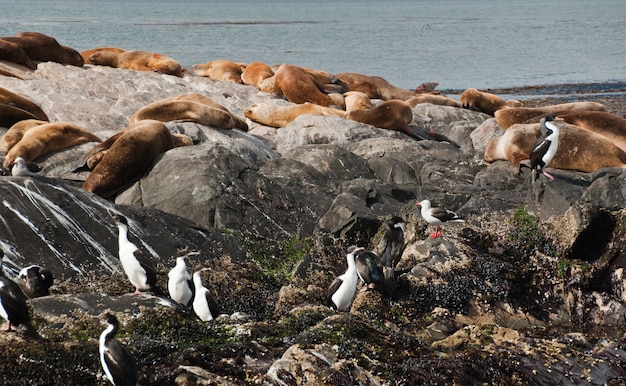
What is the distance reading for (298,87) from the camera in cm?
1992

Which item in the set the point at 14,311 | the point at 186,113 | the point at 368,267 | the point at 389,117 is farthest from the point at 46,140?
the point at 14,311

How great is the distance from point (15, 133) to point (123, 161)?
2692 mm

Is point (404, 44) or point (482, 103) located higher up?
point (482, 103)

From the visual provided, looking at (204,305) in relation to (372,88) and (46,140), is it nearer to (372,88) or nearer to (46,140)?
(46,140)

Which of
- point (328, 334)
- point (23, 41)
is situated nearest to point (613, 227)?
point (328, 334)

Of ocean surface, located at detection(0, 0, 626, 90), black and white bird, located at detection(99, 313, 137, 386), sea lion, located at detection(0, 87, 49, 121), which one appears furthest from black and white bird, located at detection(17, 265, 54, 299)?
ocean surface, located at detection(0, 0, 626, 90)

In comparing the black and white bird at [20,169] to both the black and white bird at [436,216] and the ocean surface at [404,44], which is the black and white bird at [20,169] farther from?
the ocean surface at [404,44]

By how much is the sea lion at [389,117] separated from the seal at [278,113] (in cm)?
94

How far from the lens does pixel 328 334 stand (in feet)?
20.7

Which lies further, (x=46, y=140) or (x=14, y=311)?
(x=46, y=140)

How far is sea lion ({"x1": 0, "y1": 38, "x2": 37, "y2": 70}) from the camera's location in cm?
1844

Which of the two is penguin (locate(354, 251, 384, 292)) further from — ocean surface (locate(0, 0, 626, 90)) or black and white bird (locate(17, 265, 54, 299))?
ocean surface (locate(0, 0, 626, 90))

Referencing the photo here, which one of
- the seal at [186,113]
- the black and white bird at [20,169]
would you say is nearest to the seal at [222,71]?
the seal at [186,113]

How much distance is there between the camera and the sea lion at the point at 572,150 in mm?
12688
